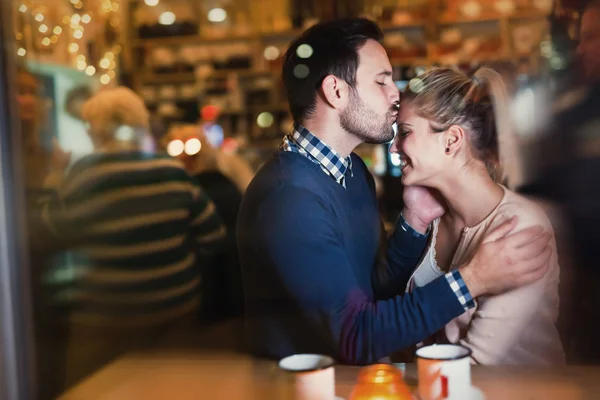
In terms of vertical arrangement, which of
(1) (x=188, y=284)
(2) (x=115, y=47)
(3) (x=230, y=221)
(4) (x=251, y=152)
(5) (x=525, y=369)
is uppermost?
(2) (x=115, y=47)

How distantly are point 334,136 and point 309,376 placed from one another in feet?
1.24

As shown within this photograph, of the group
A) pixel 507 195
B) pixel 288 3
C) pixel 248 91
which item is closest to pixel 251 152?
pixel 248 91

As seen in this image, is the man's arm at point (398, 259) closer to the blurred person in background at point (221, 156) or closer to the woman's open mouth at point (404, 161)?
the woman's open mouth at point (404, 161)

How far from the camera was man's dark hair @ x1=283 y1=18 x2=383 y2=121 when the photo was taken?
957mm

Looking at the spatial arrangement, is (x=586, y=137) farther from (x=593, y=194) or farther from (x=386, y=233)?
(x=386, y=233)

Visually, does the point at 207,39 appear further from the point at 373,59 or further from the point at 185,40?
the point at 373,59

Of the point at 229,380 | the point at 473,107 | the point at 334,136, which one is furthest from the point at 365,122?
the point at 229,380

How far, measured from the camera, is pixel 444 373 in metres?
0.90

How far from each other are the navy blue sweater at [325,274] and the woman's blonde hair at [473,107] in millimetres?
145

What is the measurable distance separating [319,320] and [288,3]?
516 millimetres

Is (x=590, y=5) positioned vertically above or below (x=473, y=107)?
above

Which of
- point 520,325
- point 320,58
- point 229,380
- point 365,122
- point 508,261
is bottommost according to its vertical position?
point 229,380

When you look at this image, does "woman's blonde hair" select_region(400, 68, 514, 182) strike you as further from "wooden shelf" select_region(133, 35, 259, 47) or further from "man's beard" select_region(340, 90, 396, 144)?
"wooden shelf" select_region(133, 35, 259, 47)

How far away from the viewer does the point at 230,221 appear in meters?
1.02
